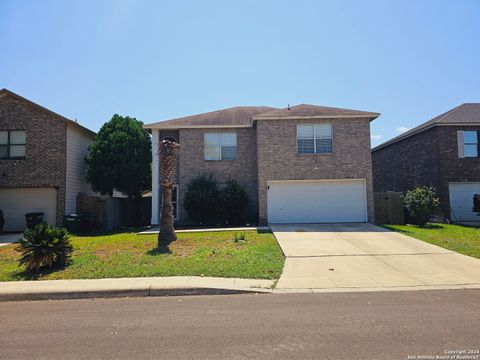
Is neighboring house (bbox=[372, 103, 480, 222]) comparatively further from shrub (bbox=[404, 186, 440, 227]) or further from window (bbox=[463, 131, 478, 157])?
shrub (bbox=[404, 186, 440, 227])

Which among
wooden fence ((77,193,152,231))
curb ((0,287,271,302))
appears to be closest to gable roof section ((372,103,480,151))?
wooden fence ((77,193,152,231))

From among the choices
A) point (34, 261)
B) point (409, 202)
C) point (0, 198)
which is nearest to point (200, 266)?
point (34, 261)

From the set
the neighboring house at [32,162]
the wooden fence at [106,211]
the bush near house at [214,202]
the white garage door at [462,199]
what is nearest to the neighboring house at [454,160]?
the white garage door at [462,199]

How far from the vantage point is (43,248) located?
9.38 m

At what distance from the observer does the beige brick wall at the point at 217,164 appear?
1948 centimetres

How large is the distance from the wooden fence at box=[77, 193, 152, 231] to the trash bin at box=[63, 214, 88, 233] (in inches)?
23.1

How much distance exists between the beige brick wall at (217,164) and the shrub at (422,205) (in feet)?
24.7

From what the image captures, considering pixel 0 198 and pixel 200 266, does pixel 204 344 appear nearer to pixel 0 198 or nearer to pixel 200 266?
pixel 200 266

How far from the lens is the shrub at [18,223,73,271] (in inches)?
365

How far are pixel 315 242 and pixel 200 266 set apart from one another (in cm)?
498

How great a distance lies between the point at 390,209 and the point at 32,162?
60.7 feet

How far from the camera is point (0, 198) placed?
19328 mm

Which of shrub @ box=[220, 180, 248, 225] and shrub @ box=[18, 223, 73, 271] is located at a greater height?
shrub @ box=[220, 180, 248, 225]

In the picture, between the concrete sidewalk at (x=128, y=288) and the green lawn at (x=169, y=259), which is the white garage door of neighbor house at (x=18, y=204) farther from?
the concrete sidewalk at (x=128, y=288)
